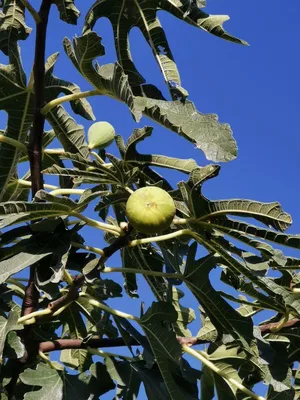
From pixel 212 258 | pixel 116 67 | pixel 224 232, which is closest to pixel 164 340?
pixel 212 258

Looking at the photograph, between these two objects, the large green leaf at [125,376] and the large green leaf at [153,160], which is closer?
the large green leaf at [153,160]

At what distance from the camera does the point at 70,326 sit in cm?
226

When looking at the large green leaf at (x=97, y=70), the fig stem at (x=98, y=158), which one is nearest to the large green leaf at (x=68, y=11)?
the large green leaf at (x=97, y=70)

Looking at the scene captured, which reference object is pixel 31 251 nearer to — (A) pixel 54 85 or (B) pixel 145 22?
(A) pixel 54 85

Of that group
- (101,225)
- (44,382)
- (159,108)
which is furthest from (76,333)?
(159,108)

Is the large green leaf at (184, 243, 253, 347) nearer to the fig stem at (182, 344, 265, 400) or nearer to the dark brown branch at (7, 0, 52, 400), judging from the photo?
the fig stem at (182, 344, 265, 400)

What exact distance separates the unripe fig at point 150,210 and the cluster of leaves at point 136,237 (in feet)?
0.40

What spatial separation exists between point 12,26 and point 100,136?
401 millimetres

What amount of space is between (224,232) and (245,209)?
117mm

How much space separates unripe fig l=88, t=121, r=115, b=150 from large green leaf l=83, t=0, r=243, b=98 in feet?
0.62

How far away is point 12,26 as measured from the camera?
179 centimetres

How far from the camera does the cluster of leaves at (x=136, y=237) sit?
5.24 ft

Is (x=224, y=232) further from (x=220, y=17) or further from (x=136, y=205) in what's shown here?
(x=220, y=17)

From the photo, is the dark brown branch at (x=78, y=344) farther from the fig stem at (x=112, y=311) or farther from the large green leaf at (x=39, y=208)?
the large green leaf at (x=39, y=208)
